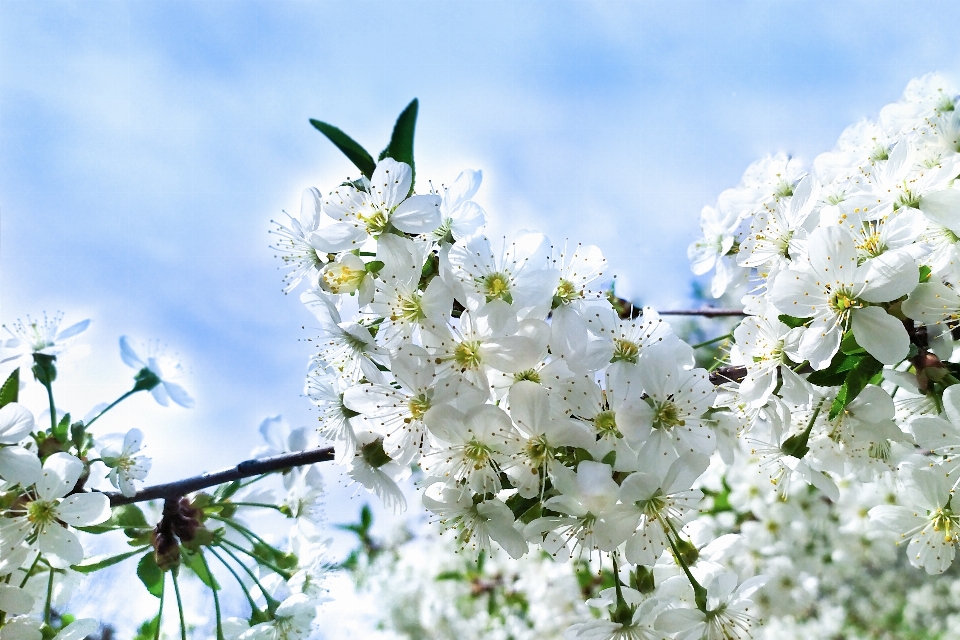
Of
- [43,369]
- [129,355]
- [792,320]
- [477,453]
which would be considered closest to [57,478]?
[43,369]

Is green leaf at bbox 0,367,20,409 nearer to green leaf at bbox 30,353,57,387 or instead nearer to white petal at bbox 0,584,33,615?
green leaf at bbox 30,353,57,387

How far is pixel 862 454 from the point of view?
5.42 ft

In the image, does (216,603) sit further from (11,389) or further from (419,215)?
(419,215)

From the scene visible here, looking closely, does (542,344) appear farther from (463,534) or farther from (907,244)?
(907,244)

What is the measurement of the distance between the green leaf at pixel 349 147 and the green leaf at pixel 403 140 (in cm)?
6

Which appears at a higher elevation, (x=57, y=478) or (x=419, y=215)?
(x=419, y=215)

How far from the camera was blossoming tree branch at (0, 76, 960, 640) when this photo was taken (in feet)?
4.46

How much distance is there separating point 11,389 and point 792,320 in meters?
2.00

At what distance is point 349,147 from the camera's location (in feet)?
5.26

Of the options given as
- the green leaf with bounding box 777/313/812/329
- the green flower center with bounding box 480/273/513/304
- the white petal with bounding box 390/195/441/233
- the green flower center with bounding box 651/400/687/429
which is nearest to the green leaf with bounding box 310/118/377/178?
the white petal with bounding box 390/195/441/233

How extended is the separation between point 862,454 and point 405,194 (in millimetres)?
1236

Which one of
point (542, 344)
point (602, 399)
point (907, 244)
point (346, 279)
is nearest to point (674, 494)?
point (602, 399)

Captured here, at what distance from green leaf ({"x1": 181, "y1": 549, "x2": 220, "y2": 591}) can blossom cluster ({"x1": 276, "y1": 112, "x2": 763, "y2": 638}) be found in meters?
0.72

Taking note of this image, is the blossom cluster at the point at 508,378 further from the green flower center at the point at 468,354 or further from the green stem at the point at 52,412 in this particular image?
the green stem at the point at 52,412
